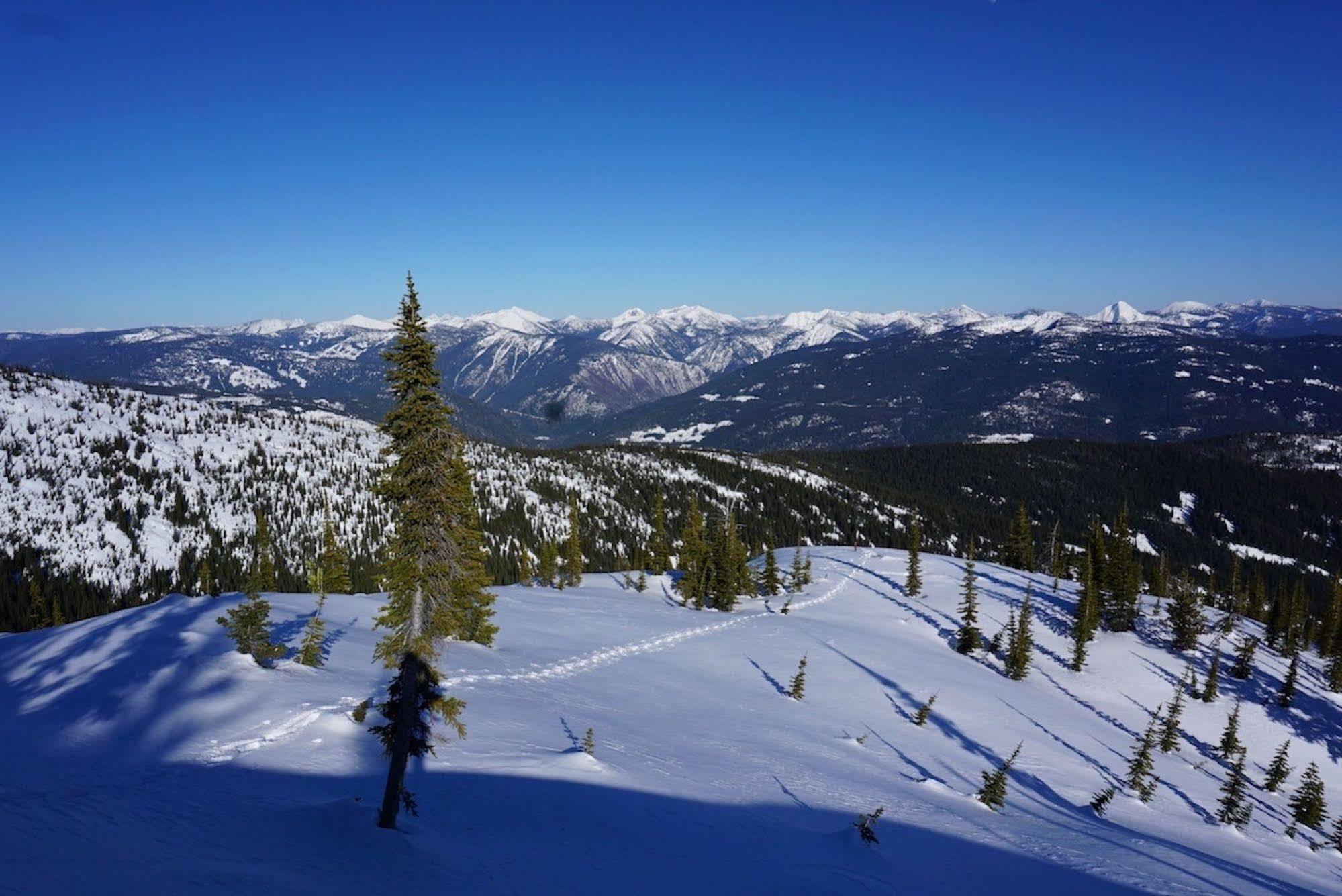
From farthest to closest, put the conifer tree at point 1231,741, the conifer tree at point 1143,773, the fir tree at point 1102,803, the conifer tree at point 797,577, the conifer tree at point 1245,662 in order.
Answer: the conifer tree at point 797,577
the conifer tree at point 1245,662
the conifer tree at point 1231,741
the conifer tree at point 1143,773
the fir tree at point 1102,803

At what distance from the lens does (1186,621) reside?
196ft

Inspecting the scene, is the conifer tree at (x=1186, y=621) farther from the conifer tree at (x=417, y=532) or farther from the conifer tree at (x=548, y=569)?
the conifer tree at (x=417, y=532)

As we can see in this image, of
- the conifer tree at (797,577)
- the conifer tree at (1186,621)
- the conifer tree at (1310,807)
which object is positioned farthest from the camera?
the conifer tree at (797,577)

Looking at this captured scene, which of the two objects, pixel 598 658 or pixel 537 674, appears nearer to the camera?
pixel 537 674

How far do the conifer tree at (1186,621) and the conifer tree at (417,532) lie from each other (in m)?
69.6

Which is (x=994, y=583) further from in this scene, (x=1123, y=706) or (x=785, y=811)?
(x=785, y=811)

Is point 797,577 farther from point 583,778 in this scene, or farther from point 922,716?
point 583,778

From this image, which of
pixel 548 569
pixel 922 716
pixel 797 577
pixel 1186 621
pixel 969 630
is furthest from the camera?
pixel 548 569

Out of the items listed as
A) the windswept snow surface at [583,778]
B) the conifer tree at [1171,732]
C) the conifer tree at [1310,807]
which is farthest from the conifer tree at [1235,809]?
the conifer tree at [1171,732]

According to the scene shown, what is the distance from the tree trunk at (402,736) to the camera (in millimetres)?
14758

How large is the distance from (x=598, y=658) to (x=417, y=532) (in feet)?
80.6

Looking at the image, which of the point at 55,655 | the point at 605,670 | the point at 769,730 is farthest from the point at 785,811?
the point at 55,655

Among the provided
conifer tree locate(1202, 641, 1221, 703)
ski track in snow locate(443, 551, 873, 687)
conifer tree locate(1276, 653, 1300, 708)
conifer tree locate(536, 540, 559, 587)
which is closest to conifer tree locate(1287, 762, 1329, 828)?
conifer tree locate(1202, 641, 1221, 703)

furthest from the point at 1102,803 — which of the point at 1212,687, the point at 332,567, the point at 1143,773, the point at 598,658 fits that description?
the point at 332,567
